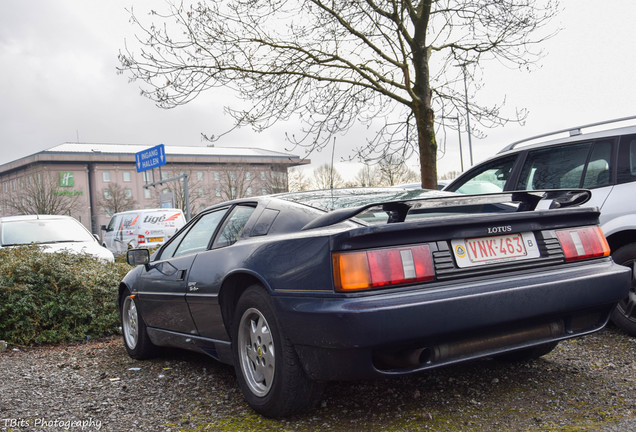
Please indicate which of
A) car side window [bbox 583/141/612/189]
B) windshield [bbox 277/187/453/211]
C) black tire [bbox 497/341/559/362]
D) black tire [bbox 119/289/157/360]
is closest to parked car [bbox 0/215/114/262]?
black tire [bbox 119/289/157/360]

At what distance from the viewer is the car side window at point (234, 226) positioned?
417 cm

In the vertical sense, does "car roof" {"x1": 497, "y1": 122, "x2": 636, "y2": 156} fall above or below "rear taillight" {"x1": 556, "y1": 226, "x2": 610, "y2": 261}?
above

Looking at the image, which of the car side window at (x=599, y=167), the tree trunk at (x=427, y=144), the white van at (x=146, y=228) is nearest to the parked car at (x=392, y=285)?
the car side window at (x=599, y=167)

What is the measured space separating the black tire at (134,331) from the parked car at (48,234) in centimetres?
420

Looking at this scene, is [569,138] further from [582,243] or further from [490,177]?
[582,243]

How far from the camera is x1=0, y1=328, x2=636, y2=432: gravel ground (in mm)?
3348

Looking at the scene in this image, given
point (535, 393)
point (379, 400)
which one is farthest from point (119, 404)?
point (535, 393)

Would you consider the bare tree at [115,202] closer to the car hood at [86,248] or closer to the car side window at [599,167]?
the car hood at [86,248]

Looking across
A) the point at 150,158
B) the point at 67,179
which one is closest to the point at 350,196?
the point at 150,158

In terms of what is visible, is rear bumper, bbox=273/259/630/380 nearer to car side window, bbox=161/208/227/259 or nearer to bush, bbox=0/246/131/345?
car side window, bbox=161/208/227/259

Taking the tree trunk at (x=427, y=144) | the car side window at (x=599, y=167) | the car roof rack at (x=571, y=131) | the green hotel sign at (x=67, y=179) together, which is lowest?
the car side window at (x=599, y=167)

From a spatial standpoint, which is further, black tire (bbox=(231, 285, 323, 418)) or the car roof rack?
the car roof rack

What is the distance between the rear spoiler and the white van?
17.7 metres

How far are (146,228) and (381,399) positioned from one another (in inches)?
713
